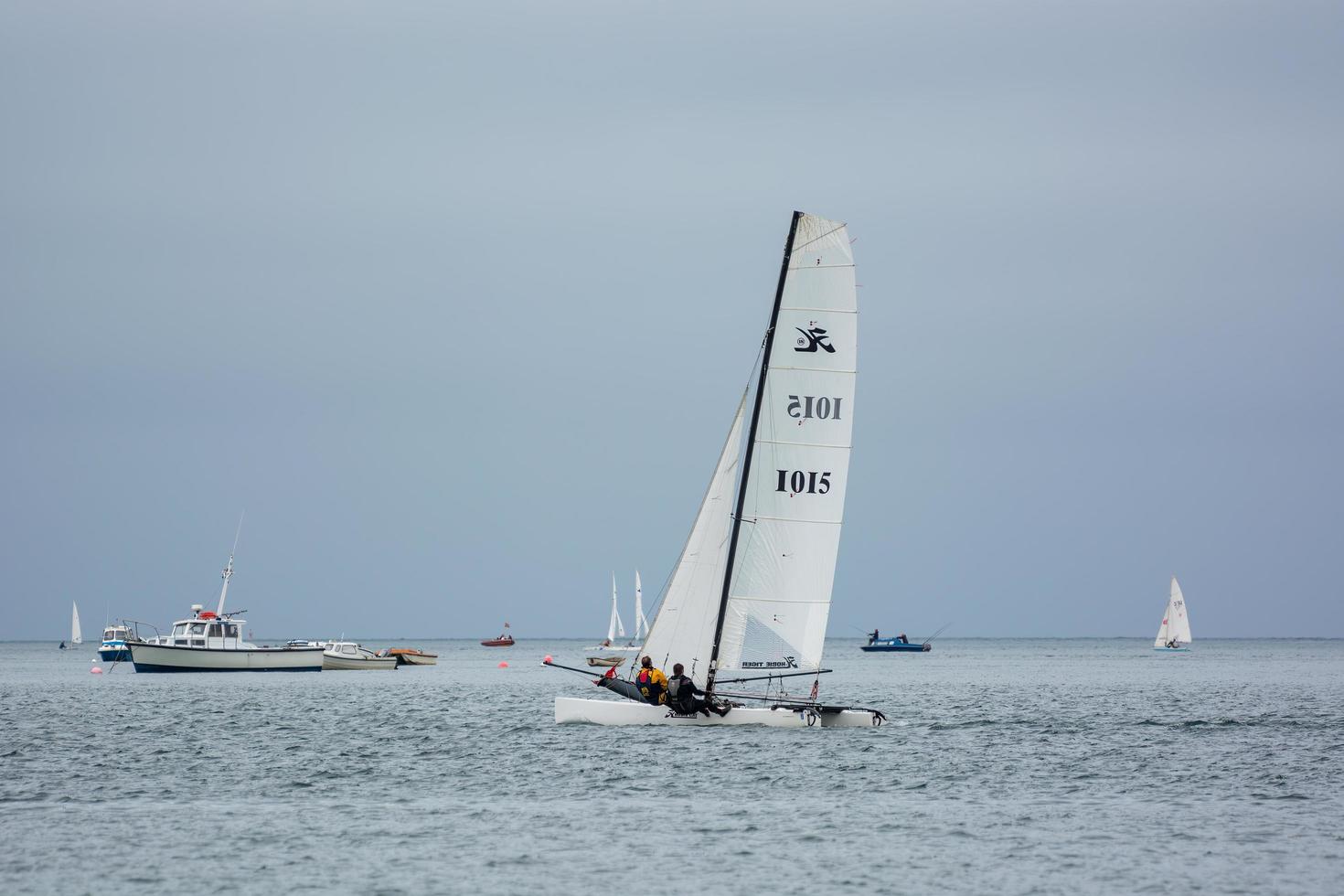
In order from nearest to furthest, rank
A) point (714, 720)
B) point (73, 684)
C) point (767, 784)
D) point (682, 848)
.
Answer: point (682, 848), point (767, 784), point (714, 720), point (73, 684)

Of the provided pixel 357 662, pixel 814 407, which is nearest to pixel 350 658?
pixel 357 662

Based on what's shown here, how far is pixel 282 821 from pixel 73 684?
60658 mm

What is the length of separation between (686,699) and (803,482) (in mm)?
5750

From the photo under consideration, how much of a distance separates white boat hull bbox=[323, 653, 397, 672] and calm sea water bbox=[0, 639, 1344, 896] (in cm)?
4652

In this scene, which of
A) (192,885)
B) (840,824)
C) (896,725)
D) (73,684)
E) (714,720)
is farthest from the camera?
(73,684)

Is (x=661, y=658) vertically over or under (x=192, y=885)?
over

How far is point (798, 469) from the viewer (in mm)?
38875

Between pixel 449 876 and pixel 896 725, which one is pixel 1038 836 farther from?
pixel 896 725

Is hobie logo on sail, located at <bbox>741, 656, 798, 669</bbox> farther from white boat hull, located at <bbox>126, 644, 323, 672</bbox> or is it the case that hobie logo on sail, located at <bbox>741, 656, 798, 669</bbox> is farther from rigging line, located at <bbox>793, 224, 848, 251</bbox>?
white boat hull, located at <bbox>126, 644, 323, 672</bbox>

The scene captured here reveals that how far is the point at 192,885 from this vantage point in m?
21.8

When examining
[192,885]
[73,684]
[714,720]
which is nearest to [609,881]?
[192,885]

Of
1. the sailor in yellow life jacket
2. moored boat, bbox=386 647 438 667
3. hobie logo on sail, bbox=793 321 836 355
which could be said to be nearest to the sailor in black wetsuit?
the sailor in yellow life jacket

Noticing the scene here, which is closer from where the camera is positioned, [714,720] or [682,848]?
[682,848]

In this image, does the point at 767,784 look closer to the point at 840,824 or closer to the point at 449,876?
the point at 840,824
